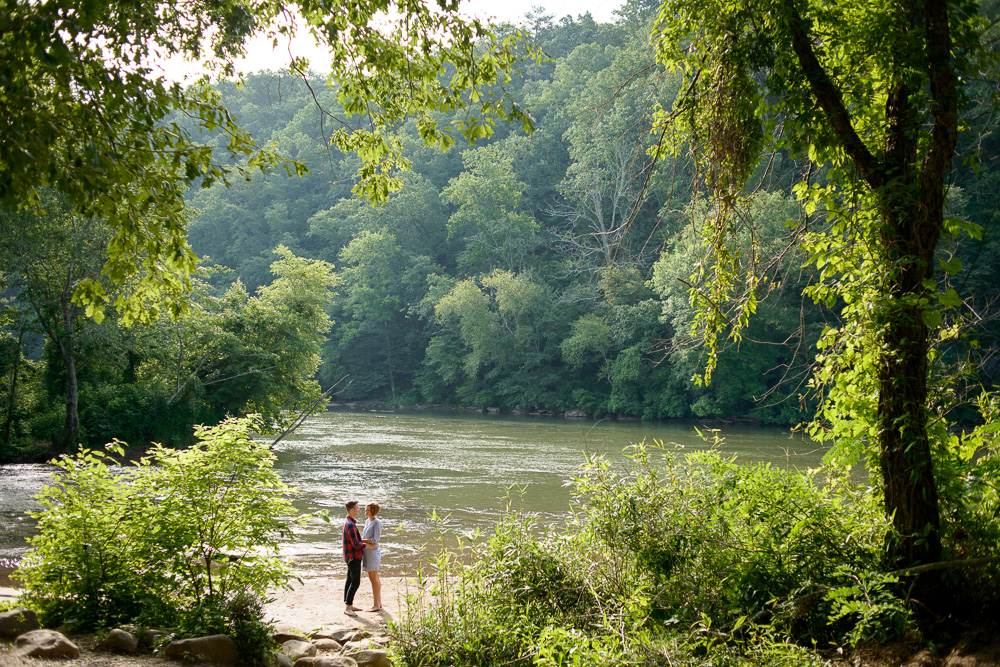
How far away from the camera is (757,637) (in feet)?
16.0

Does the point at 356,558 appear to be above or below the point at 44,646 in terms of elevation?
below

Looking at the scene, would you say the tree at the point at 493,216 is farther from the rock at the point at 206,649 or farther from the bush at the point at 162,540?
the rock at the point at 206,649

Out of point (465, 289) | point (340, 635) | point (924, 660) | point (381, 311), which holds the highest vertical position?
point (465, 289)

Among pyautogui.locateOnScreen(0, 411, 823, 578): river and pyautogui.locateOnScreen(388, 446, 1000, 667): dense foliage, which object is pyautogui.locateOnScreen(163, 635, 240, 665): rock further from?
pyautogui.locateOnScreen(0, 411, 823, 578): river

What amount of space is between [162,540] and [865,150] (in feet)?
21.0

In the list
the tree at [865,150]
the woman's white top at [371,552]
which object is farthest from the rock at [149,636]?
the tree at [865,150]

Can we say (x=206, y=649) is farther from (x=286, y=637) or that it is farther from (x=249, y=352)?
(x=249, y=352)

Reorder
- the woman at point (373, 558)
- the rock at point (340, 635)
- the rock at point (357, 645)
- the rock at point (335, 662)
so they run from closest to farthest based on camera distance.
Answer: the rock at point (335, 662) < the rock at point (357, 645) < the rock at point (340, 635) < the woman at point (373, 558)

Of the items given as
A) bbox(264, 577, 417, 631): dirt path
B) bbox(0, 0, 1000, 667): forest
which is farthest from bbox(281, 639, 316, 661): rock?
bbox(264, 577, 417, 631): dirt path

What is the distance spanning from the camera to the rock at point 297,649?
6.54 meters

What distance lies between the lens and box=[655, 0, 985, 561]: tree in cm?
492

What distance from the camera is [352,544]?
9547 mm

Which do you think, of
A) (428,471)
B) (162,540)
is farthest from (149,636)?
(428,471)

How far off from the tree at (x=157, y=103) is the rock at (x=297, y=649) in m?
3.33
